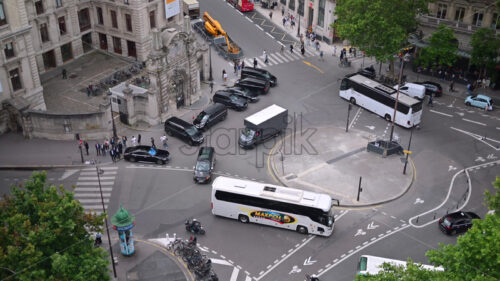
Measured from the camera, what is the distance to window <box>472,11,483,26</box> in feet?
249

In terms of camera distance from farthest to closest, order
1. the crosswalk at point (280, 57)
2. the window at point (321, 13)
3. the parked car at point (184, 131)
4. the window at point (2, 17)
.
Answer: the window at point (321, 13)
the crosswalk at point (280, 57)
the parked car at point (184, 131)
the window at point (2, 17)

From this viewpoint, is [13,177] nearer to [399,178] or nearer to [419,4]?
[399,178]

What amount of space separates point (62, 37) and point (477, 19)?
2272 inches

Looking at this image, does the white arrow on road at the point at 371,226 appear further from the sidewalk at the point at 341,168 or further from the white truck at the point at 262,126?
the white truck at the point at 262,126

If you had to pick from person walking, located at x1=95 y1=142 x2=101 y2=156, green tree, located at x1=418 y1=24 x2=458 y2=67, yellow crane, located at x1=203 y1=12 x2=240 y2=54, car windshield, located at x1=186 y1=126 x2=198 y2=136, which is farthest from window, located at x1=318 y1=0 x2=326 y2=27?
person walking, located at x1=95 y1=142 x2=101 y2=156

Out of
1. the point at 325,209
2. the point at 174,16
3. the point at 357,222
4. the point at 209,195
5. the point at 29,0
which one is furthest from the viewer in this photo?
the point at 174,16

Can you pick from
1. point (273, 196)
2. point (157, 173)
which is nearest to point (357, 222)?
point (273, 196)

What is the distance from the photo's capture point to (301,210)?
1930 inches

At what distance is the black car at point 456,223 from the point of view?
4978 cm

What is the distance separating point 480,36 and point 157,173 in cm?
4511

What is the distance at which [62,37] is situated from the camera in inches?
3039

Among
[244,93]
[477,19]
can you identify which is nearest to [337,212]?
[244,93]

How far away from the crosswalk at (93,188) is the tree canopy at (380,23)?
118 ft

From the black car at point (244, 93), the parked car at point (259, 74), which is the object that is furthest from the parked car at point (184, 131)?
the parked car at point (259, 74)
